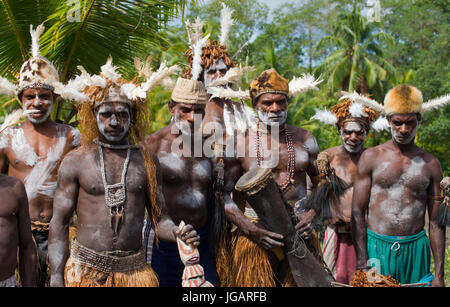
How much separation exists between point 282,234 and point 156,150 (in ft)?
4.00

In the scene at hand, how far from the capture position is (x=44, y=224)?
4141mm

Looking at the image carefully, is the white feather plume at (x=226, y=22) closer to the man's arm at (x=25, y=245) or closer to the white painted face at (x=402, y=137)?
the white painted face at (x=402, y=137)

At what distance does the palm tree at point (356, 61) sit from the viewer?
82.3 ft

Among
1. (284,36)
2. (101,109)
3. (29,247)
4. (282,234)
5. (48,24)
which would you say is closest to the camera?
(29,247)

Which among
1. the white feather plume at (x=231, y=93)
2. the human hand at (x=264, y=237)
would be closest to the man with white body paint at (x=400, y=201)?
the human hand at (x=264, y=237)

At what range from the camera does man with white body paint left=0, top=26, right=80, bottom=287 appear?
414cm

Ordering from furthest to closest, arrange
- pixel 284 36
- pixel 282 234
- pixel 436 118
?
pixel 284 36 → pixel 436 118 → pixel 282 234

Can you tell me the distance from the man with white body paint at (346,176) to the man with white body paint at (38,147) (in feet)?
8.46

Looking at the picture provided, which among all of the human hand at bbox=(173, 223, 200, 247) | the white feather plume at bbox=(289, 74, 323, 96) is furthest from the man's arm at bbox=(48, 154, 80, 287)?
the white feather plume at bbox=(289, 74, 323, 96)

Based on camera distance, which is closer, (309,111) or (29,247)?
(29,247)

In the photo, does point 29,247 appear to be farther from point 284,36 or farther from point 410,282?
point 284,36

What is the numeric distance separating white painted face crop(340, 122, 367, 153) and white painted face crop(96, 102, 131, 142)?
2672 millimetres

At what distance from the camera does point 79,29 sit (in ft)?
19.5

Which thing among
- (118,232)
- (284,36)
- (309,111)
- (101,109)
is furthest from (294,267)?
(284,36)
